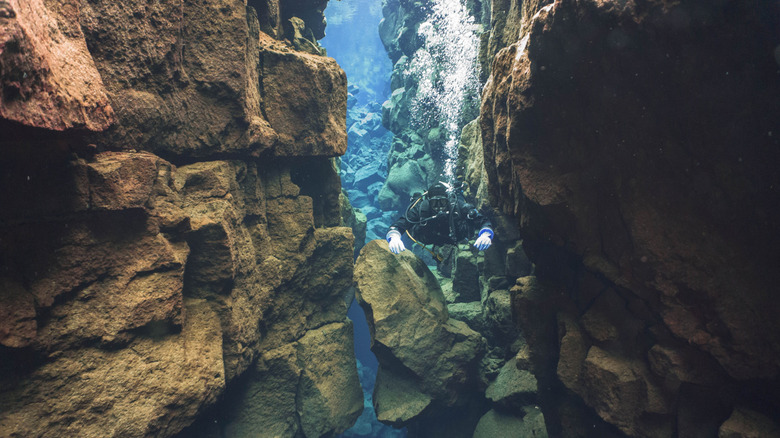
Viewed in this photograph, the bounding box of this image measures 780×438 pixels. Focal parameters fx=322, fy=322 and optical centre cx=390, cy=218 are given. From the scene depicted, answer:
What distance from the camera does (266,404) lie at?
4703mm

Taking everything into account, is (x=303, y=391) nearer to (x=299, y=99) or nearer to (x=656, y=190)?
(x=299, y=99)

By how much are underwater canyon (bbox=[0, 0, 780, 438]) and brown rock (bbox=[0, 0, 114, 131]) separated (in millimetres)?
16

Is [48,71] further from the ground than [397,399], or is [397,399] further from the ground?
[48,71]

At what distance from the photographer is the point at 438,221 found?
6.19 m

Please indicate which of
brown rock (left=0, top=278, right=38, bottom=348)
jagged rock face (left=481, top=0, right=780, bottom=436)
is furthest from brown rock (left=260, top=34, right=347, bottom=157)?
brown rock (left=0, top=278, right=38, bottom=348)

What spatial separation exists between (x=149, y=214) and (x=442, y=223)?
4.59 m

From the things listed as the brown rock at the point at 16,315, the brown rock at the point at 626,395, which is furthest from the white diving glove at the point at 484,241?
the brown rock at the point at 16,315

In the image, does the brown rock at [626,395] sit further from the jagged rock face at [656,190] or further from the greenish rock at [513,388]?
the greenish rock at [513,388]

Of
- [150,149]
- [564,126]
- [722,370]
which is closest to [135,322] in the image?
[150,149]

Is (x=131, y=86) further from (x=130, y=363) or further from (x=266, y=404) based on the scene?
(x=266, y=404)

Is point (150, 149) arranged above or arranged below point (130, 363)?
above

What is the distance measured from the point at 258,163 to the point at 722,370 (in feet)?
17.6

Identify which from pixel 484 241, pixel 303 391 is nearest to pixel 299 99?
pixel 484 241

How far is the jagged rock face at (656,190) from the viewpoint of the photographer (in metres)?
2.04
